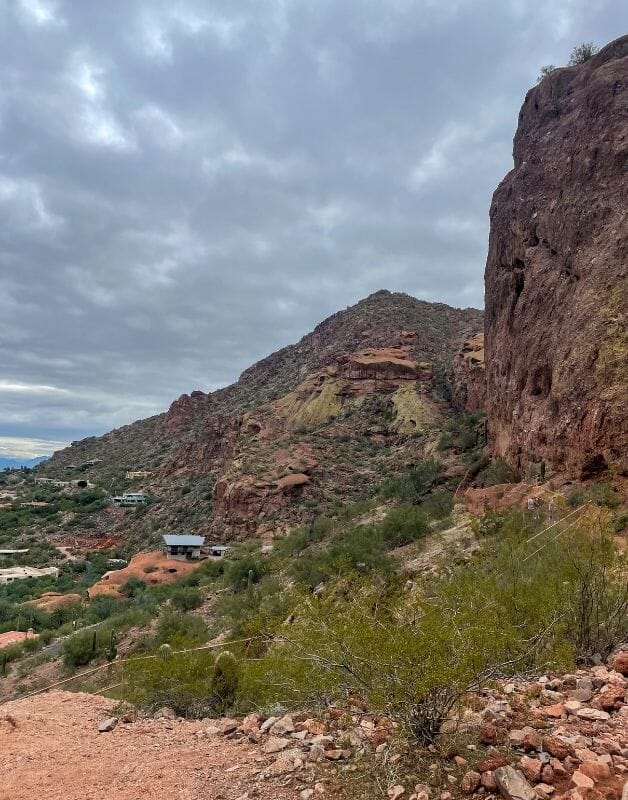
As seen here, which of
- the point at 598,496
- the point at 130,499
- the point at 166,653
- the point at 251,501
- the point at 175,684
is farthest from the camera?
the point at 130,499

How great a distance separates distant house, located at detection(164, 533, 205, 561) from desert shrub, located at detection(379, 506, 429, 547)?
19.3 metres

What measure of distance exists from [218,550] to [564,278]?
2680 centimetres

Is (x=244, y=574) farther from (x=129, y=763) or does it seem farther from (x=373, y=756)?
(x=373, y=756)

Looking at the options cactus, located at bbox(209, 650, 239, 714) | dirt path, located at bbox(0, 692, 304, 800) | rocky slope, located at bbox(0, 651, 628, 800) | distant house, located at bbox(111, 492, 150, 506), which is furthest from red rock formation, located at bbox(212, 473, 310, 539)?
rocky slope, located at bbox(0, 651, 628, 800)

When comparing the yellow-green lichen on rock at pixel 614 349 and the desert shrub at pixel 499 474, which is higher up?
the yellow-green lichen on rock at pixel 614 349

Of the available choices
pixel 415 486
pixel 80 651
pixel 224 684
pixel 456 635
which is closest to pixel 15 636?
pixel 80 651

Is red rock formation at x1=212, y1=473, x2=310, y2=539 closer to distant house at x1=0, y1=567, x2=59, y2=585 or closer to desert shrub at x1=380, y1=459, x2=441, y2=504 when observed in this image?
desert shrub at x1=380, y1=459, x2=441, y2=504

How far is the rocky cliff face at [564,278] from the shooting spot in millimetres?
15281

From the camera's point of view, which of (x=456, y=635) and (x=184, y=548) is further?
(x=184, y=548)

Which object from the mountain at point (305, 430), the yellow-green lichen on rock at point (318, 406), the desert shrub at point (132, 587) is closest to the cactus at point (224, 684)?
the desert shrub at point (132, 587)

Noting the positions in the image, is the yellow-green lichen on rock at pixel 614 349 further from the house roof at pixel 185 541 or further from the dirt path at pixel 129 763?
the house roof at pixel 185 541

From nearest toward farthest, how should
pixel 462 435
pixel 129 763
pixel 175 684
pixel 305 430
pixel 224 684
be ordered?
pixel 129 763 < pixel 224 684 < pixel 175 684 < pixel 462 435 < pixel 305 430

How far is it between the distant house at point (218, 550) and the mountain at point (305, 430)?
163 cm

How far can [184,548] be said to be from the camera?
36.2 m
